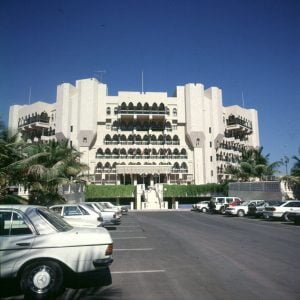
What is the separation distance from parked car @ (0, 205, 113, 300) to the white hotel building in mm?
49448

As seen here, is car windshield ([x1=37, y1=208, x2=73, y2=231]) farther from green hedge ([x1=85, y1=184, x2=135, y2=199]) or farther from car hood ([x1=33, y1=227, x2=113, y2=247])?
green hedge ([x1=85, y1=184, x2=135, y2=199])

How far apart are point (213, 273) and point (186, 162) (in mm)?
52169

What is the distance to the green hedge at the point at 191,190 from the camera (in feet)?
170

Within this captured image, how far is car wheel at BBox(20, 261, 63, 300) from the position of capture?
5231 millimetres

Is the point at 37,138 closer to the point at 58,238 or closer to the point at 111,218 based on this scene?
the point at 111,218

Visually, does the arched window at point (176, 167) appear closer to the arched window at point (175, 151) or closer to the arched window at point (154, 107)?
the arched window at point (175, 151)

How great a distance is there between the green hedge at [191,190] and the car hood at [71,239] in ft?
152

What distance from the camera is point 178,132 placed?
199 feet

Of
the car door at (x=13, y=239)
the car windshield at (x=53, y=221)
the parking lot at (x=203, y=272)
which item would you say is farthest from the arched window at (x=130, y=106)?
the car door at (x=13, y=239)

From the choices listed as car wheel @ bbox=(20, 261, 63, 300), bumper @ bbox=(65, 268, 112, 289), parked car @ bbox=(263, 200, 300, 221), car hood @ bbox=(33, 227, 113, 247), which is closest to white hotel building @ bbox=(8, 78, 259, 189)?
parked car @ bbox=(263, 200, 300, 221)

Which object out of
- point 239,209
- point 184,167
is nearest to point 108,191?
point 184,167

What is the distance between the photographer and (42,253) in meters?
5.27

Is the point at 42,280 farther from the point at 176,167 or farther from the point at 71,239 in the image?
the point at 176,167

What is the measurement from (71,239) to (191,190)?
48217 mm
